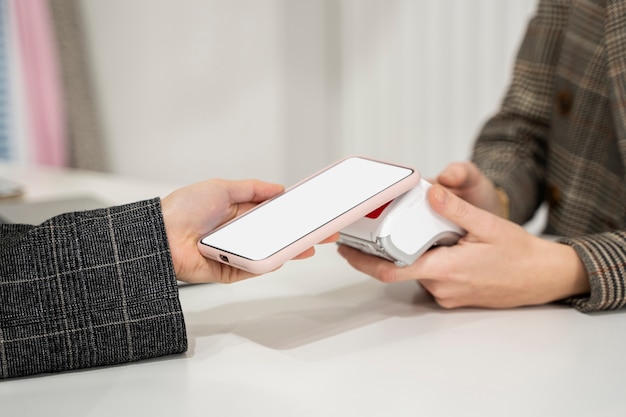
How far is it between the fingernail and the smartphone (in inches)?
1.0

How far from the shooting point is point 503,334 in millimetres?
801

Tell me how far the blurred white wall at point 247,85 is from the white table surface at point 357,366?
174 centimetres

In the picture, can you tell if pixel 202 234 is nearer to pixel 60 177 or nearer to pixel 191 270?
pixel 191 270

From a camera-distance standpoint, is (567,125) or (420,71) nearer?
(567,125)

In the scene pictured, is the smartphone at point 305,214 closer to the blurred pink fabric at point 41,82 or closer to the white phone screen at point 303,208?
the white phone screen at point 303,208

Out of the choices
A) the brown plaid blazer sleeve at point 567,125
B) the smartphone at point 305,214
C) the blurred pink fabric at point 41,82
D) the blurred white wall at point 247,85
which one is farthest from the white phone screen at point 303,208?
the blurred pink fabric at point 41,82

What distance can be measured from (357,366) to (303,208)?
0.53ft

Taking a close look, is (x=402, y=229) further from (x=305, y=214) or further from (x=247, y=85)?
(x=247, y=85)

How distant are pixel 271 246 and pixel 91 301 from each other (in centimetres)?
17

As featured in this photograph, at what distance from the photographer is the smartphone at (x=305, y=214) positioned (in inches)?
29.1

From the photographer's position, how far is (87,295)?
0.75 meters

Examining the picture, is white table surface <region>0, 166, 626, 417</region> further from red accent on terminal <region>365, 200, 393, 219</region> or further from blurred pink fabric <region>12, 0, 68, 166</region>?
blurred pink fabric <region>12, 0, 68, 166</region>

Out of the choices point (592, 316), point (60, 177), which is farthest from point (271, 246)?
point (60, 177)

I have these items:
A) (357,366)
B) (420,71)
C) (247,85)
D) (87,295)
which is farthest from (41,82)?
(357,366)
